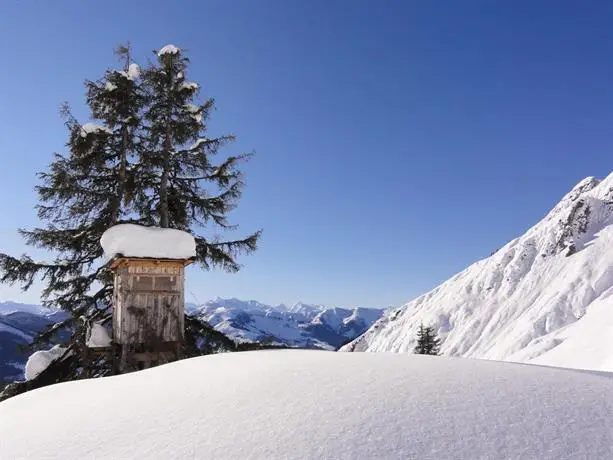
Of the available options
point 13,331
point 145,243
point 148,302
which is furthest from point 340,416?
point 13,331

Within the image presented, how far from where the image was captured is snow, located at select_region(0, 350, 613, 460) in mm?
3316

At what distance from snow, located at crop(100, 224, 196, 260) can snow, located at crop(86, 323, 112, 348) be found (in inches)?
90.3

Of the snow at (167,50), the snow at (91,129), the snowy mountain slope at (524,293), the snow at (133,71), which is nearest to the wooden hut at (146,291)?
the snow at (91,129)

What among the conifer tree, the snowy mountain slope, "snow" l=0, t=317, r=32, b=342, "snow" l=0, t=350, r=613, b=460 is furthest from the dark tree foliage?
"snow" l=0, t=317, r=32, b=342

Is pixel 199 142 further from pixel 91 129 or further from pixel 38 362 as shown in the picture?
pixel 38 362

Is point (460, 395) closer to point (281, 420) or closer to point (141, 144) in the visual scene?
point (281, 420)

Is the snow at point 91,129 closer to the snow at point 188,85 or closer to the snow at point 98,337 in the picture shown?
the snow at point 188,85

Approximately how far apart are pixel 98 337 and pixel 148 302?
1978 mm

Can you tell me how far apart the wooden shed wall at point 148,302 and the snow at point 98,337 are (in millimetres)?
349

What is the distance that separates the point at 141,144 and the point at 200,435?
45.9 ft

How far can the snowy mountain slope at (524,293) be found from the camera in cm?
12462

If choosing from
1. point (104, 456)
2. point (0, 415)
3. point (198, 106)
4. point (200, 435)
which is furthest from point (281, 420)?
point (198, 106)

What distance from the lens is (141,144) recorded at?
1606cm

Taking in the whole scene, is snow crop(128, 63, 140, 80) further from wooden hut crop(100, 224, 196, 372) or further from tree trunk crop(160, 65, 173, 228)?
wooden hut crop(100, 224, 196, 372)
